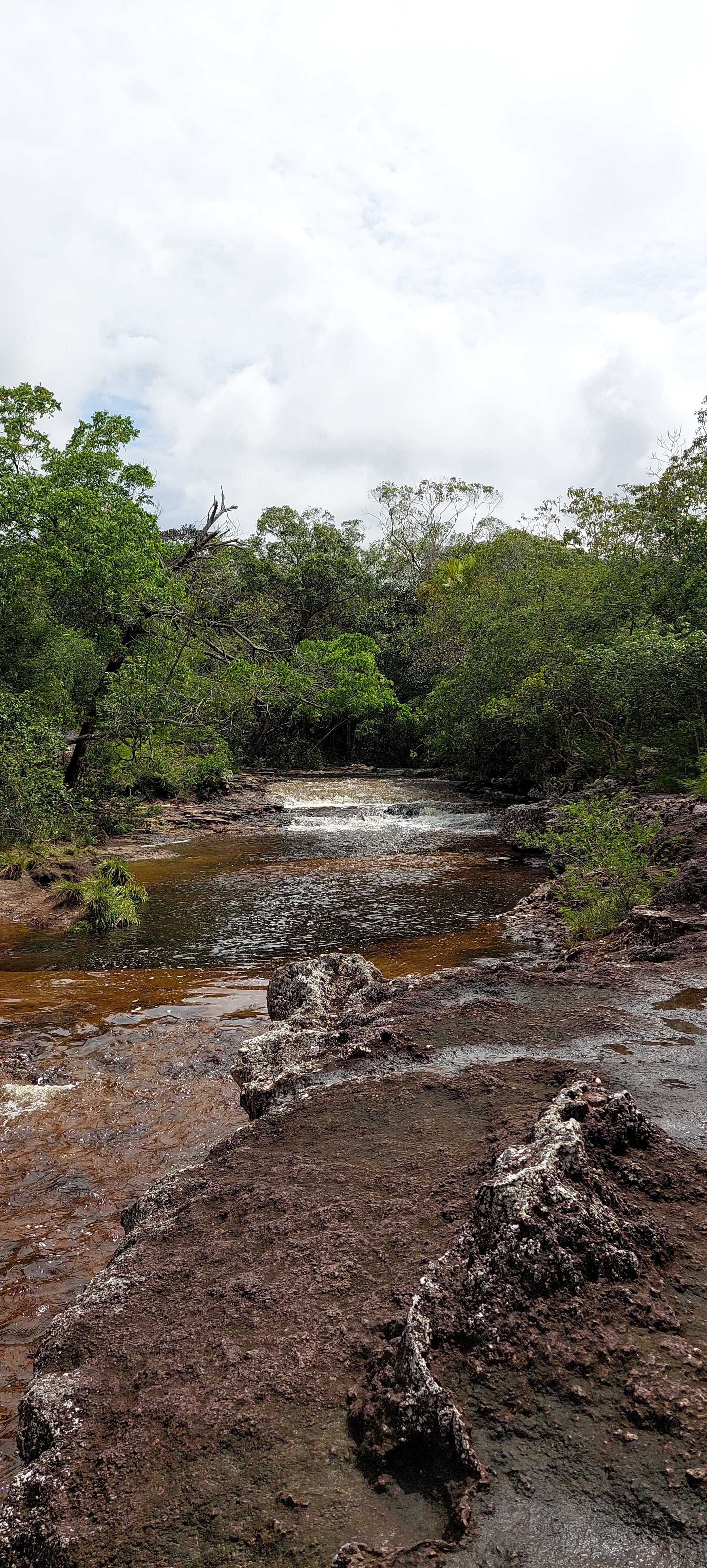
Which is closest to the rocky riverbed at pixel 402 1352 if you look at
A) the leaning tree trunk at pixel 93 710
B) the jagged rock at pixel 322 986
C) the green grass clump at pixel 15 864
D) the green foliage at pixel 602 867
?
the jagged rock at pixel 322 986

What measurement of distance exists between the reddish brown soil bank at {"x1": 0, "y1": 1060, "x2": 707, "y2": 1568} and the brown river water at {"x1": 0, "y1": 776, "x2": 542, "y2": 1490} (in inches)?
31.7

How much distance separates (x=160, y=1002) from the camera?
7887mm

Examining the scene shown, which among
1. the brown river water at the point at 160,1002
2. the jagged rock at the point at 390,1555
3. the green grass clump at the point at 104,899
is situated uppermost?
the jagged rock at the point at 390,1555

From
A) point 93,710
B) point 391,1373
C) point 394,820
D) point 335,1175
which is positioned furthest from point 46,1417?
point 394,820

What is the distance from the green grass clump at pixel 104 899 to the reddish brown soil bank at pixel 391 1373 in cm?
888

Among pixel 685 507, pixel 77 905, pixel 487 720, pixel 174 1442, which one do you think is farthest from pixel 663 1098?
pixel 487 720

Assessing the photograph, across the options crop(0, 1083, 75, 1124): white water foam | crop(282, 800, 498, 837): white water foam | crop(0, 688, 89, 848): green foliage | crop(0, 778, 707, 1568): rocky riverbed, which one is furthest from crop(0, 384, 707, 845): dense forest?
crop(0, 778, 707, 1568): rocky riverbed

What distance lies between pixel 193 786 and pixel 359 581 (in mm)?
21860

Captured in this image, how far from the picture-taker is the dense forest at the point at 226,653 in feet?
49.5

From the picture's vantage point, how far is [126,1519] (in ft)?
5.74

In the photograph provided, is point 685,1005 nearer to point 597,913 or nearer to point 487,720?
point 597,913

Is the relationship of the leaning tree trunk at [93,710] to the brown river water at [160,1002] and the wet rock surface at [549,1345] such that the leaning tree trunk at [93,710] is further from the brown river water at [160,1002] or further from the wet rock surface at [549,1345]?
the wet rock surface at [549,1345]

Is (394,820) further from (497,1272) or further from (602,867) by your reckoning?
(497,1272)

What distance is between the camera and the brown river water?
398 cm
